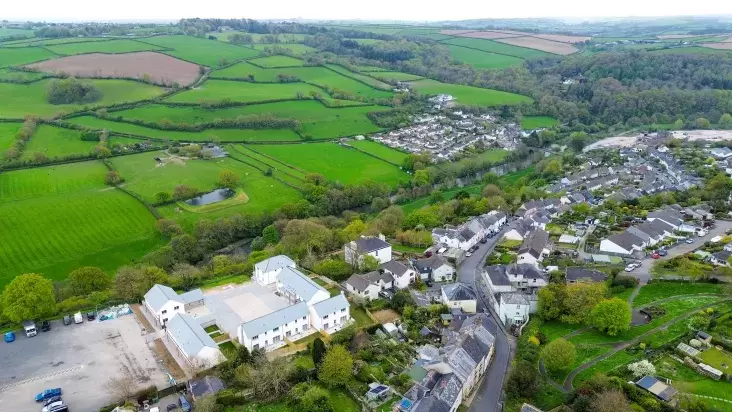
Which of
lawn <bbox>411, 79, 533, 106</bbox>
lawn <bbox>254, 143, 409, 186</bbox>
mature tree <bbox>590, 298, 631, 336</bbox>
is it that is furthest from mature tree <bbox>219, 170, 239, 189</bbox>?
lawn <bbox>411, 79, 533, 106</bbox>

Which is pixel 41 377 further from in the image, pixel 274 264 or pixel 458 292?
pixel 458 292

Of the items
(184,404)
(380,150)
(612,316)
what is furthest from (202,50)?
(612,316)

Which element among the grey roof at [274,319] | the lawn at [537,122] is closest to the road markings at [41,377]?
the grey roof at [274,319]

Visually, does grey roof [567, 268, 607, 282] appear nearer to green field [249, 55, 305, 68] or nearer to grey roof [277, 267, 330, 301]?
grey roof [277, 267, 330, 301]

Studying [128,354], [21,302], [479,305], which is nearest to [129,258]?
[21,302]

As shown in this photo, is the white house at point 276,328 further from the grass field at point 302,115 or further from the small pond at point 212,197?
the grass field at point 302,115

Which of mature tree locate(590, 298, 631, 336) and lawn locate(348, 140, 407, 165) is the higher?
mature tree locate(590, 298, 631, 336)

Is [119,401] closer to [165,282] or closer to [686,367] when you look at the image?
[165,282]

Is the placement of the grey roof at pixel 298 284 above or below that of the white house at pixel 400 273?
above
